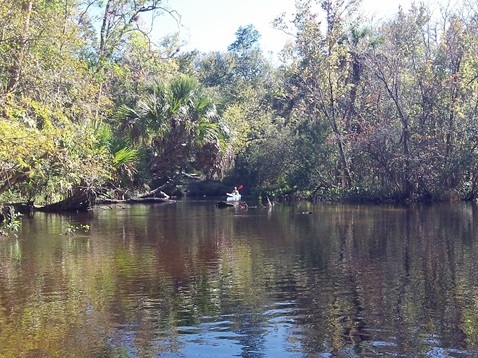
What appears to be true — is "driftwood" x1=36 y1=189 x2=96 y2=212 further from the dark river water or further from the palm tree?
the dark river water

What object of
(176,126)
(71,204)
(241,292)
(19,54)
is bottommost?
(241,292)

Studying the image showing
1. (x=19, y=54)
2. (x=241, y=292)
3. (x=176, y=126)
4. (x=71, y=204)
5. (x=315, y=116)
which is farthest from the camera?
(x=315, y=116)

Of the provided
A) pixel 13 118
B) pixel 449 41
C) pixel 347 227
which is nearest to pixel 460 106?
pixel 449 41

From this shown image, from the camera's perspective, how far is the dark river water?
8680 millimetres

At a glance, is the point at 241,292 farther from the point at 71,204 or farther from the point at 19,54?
the point at 71,204

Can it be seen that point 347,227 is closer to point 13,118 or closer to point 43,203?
point 13,118

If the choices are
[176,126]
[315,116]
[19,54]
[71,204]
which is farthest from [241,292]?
[315,116]

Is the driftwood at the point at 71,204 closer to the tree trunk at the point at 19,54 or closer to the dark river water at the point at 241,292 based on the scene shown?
the dark river water at the point at 241,292

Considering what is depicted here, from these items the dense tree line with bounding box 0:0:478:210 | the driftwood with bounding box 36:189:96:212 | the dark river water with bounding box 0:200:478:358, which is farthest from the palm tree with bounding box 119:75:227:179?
the dark river water with bounding box 0:200:478:358

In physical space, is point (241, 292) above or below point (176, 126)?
below

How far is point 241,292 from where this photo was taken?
11812mm

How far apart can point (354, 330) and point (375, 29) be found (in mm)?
35546

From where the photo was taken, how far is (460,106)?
36781 mm

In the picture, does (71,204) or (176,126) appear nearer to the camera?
(71,204)
